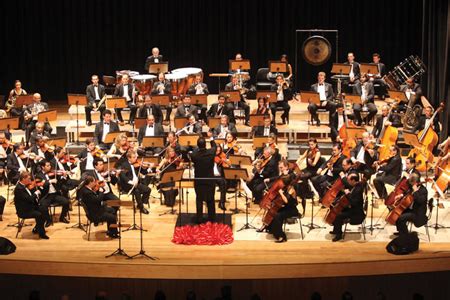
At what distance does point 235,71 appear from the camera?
18109 millimetres

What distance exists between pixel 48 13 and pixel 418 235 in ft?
41.5

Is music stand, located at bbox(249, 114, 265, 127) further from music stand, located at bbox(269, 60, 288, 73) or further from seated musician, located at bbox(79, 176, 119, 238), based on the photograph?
seated musician, located at bbox(79, 176, 119, 238)

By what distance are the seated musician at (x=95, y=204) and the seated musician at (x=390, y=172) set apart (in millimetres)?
4467

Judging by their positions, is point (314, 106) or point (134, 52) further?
point (134, 52)

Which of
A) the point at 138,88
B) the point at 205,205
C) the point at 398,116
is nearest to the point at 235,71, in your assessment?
the point at 138,88

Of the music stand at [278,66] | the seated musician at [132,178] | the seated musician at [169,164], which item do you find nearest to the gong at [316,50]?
the music stand at [278,66]

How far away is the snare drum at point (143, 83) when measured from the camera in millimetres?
17516

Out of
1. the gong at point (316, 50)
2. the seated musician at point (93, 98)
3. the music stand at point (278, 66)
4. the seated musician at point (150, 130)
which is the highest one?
the gong at point (316, 50)

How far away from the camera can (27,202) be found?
11945mm

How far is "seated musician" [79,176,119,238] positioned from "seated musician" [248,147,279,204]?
2.57m

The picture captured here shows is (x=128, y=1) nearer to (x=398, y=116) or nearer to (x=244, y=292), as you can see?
(x=398, y=116)

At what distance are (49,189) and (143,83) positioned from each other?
5.50m

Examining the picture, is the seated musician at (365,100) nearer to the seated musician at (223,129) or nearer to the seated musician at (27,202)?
the seated musician at (223,129)

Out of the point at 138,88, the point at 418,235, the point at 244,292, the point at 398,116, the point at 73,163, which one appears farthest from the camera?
the point at 138,88
